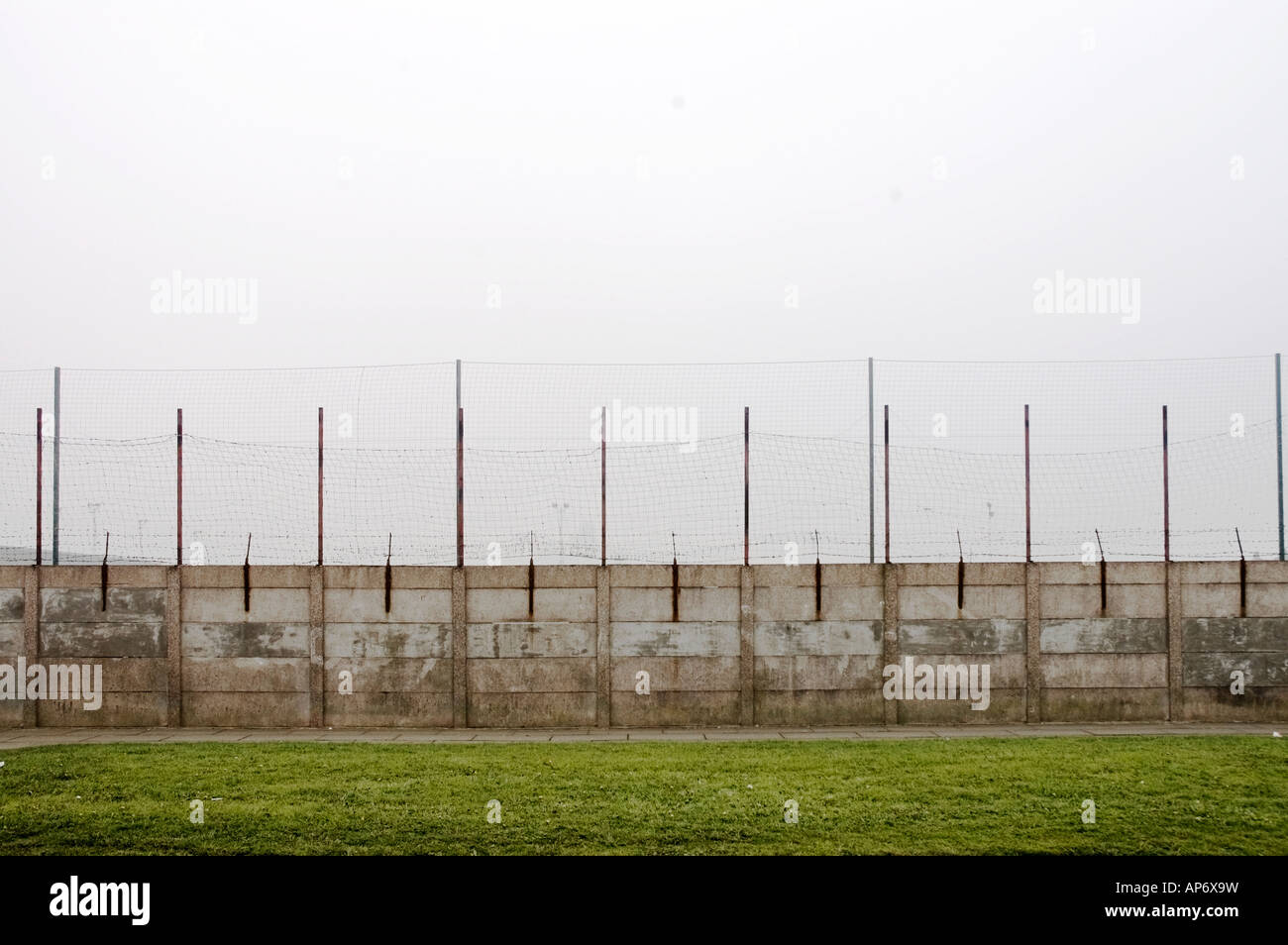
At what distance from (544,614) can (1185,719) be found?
7779mm

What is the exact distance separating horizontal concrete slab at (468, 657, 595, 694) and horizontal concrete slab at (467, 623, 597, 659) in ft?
0.28

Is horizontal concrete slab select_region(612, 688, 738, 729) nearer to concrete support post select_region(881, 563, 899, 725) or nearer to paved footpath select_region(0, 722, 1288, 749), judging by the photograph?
paved footpath select_region(0, 722, 1288, 749)

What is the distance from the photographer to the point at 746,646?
1133 centimetres

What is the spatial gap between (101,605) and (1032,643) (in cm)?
1114

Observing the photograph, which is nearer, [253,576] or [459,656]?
[459,656]

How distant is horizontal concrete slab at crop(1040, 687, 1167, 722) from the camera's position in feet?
37.3

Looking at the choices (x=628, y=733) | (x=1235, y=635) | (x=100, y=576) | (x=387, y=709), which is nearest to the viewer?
(x=628, y=733)

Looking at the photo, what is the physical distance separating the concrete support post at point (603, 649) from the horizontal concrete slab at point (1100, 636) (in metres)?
5.20

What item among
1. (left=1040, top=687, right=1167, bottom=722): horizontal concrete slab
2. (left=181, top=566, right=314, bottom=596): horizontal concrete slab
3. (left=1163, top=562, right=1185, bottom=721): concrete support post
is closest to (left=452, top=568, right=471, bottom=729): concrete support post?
(left=181, top=566, right=314, bottom=596): horizontal concrete slab

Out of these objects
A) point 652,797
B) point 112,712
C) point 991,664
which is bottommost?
point 112,712

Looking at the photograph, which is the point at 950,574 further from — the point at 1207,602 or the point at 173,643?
the point at 173,643

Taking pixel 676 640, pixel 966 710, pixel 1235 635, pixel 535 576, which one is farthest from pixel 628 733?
pixel 1235 635
